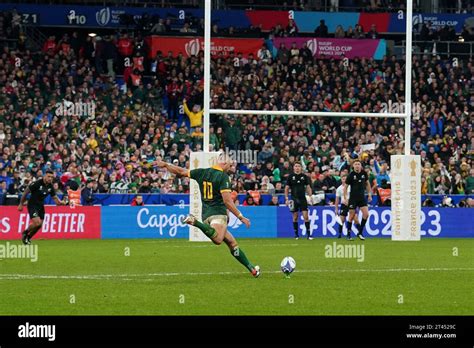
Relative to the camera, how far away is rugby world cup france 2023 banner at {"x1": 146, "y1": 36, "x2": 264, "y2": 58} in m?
38.8

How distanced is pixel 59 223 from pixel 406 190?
867 cm

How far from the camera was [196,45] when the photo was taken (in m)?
39.1

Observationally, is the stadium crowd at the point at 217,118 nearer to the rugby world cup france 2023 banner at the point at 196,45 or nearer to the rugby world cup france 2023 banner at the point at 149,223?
the rugby world cup france 2023 banner at the point at 196,45

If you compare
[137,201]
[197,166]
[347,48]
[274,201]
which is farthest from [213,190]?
[347,48]

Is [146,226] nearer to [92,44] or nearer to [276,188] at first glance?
[276,188]

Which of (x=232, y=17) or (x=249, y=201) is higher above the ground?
(x=232, y=17)

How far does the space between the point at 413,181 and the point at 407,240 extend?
1.42m

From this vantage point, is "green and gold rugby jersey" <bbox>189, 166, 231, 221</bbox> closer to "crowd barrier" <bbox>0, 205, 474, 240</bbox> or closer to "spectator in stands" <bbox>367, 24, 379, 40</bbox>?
"crowd barrier" <bbox>0, 205, 474, 240</bbox>

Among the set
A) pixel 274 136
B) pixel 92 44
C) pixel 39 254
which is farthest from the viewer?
pixel 92 44

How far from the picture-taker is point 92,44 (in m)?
38.2

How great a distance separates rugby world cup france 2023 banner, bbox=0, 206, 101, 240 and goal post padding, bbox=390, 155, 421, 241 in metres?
7.57

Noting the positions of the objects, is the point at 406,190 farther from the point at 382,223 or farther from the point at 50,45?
the point at 50,45
